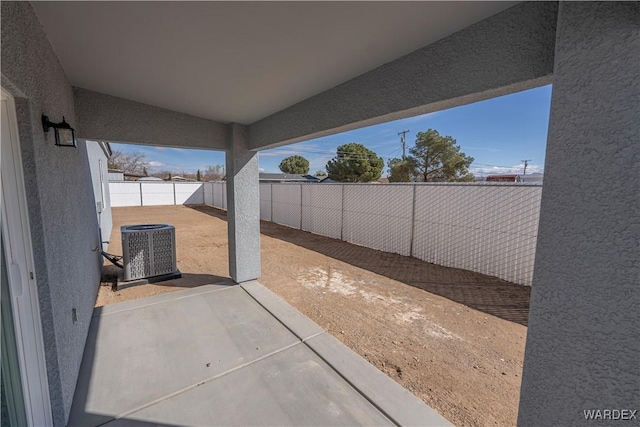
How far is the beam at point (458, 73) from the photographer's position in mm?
1436

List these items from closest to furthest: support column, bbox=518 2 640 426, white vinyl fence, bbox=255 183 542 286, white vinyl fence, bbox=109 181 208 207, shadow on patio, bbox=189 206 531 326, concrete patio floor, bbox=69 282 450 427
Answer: support column, bbox=518 2 640 426
concrete patio floor, bbox=69 282 450 427
shadow on patio, bbox=189 206 531 326
white vinyl fence, bbox=255 183 542 286
white vinyl fence, bbox=109 181 208 207

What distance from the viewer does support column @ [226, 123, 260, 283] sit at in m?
4.33

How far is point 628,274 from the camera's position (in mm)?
1022

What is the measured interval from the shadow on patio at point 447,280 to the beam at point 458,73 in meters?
Answer: 3.55

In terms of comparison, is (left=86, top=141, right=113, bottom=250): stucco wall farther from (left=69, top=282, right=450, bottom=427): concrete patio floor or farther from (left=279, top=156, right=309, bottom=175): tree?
(left=279, top=156, right=309, bottom=175): tree

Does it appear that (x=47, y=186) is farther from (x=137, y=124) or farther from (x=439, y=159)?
(x=439, y=159)

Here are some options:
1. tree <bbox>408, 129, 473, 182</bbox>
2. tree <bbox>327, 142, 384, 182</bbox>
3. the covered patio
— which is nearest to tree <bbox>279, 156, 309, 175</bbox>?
tree <bbox>327, 142, 384, 182</bbox>

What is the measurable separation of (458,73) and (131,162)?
4208 centimetres

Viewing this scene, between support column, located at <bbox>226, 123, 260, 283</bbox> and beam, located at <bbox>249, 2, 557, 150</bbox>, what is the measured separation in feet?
6.65

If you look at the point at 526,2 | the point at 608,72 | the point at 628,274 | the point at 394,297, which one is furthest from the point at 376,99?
the point at 394,297

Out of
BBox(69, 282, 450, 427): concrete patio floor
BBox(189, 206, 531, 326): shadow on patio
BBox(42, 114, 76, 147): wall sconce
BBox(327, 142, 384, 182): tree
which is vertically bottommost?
BBox(189, 206, 531, 326): shadow on patio

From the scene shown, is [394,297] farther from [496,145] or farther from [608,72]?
[496,145]

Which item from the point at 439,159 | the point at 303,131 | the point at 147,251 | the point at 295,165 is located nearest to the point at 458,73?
the point at 303,131

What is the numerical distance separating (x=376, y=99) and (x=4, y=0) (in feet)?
7.21
